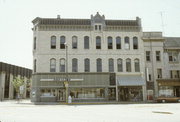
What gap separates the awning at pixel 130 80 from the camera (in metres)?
33.7

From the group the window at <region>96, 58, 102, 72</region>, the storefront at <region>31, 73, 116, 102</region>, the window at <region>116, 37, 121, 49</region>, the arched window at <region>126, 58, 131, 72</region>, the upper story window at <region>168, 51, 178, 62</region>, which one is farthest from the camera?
the upper story window at <region>168, 51, 178, 62</region>

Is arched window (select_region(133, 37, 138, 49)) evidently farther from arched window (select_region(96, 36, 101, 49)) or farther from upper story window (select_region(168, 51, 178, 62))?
upper story window (select_region(168, 51, 178, 62))

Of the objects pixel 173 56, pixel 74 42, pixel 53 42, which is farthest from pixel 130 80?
pixel 53 42

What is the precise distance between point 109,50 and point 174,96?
520 inches

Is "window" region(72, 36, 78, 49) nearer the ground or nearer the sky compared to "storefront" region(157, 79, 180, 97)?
nearer the sky

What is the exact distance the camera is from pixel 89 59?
34.7m

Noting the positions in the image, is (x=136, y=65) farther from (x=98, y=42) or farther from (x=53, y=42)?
(x=53, y=42)

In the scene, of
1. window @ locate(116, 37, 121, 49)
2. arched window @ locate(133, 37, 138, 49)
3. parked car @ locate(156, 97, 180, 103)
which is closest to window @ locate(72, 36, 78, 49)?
window @ locate(116, 37, 121, 49)

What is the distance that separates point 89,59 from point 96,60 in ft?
3.88

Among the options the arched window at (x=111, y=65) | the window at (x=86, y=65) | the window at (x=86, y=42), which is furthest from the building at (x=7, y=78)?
the arched window at (x=111, y=65)

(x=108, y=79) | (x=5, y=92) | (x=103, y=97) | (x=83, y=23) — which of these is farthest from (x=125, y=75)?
(x=5, y=92)

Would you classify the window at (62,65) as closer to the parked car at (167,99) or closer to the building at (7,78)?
the parked car at (167,99)

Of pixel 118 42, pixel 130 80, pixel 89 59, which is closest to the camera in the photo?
pixel 130 80

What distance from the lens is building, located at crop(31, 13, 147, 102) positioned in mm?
33438
